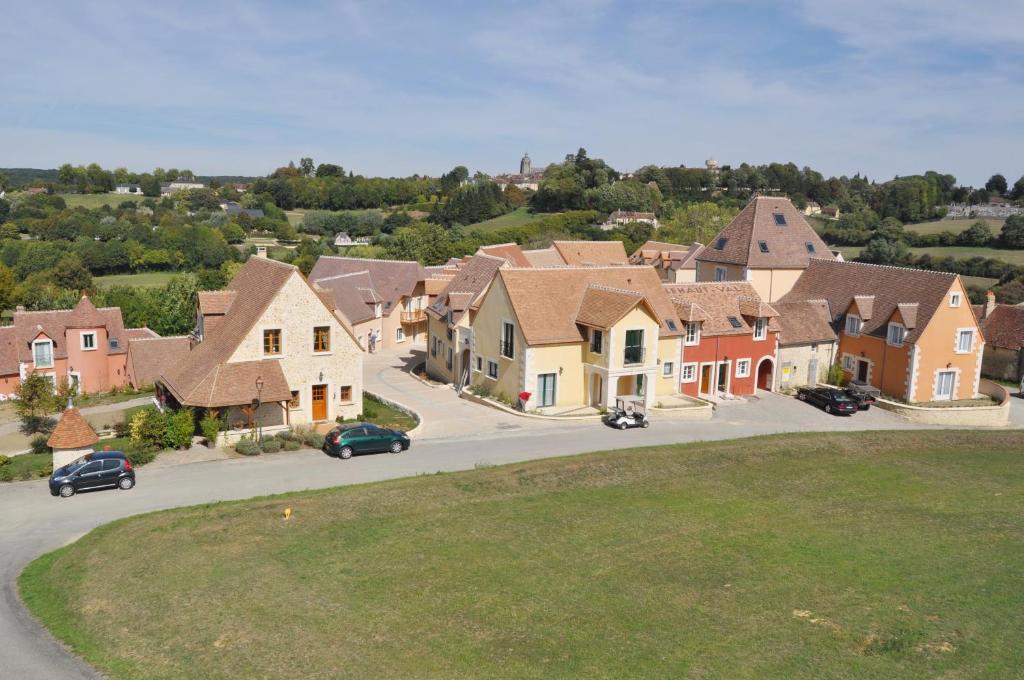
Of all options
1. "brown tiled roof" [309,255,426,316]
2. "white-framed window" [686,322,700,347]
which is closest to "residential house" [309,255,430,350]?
"brown tiled roof" [309,255,426,316]

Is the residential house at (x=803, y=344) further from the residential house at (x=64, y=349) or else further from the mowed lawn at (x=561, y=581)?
the residential house at (x=64, y=349)


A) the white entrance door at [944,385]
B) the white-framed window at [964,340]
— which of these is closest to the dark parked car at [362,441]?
the white entrance door at [944,385]

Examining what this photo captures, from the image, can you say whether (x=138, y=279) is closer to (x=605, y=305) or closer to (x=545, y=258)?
(x=545, y=258)

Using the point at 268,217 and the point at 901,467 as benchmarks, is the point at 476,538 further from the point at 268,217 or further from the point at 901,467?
the point at 268,217

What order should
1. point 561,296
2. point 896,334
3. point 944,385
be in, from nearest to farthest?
point 561,296 < point 896,334 < point 944,385

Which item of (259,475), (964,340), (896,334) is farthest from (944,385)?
(259,475)

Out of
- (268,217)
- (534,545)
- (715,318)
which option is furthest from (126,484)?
(268,217)

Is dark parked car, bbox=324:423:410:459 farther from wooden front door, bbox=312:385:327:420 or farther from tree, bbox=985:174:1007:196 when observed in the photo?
tree, bbox=985:174:1007:196
